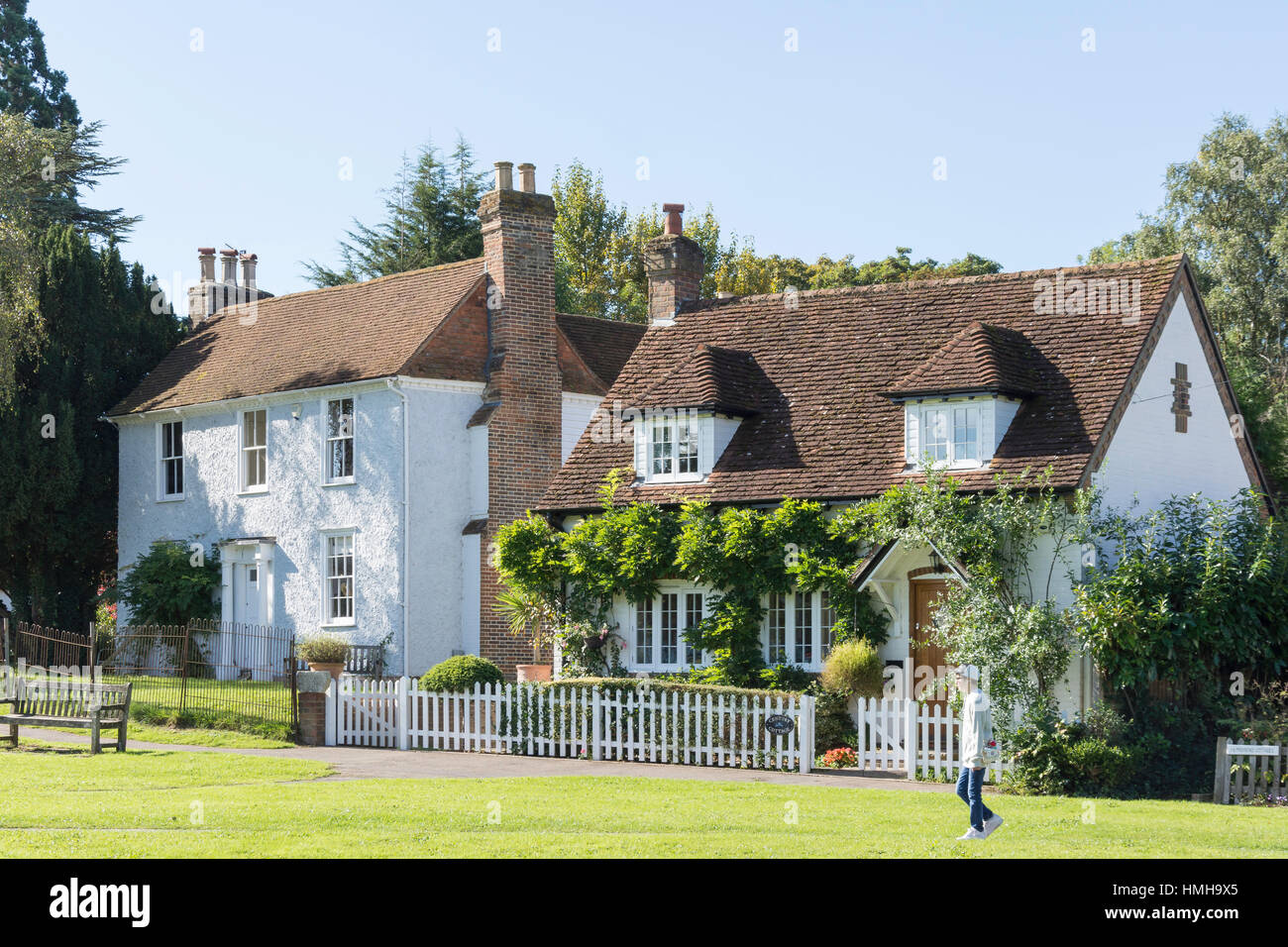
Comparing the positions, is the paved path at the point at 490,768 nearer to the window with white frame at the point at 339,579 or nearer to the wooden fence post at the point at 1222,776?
the wooden fence post at the point at 1222,776

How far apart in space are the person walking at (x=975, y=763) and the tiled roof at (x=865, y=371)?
7965mm

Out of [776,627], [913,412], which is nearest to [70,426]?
[776,627]

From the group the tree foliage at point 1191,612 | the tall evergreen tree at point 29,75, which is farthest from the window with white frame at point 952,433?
the tall evergreen tree at point 29,75

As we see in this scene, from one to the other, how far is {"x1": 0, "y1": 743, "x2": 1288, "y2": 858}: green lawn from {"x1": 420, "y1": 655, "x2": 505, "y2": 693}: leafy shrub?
4533 mm

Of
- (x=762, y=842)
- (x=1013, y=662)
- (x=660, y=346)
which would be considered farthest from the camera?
(x=660, y=346)

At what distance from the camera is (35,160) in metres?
38.6

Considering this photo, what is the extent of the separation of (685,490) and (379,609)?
326 inches

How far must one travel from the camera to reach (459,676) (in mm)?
24781

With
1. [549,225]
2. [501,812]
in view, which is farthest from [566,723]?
[549,225]

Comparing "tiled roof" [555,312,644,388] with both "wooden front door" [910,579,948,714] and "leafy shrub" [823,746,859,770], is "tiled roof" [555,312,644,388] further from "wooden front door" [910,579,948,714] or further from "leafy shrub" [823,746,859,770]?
"leafy shrub" [823,746,859,770]

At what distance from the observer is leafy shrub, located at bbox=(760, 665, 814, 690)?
24453 mm

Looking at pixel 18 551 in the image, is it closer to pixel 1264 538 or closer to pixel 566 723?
pixel 566 723

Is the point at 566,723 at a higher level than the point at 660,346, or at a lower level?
lower

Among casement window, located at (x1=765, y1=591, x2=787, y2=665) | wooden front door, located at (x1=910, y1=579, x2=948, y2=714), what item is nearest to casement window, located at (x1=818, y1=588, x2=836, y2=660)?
casement window, located at (x1=765, y1=591, x2=787, y2=665)
